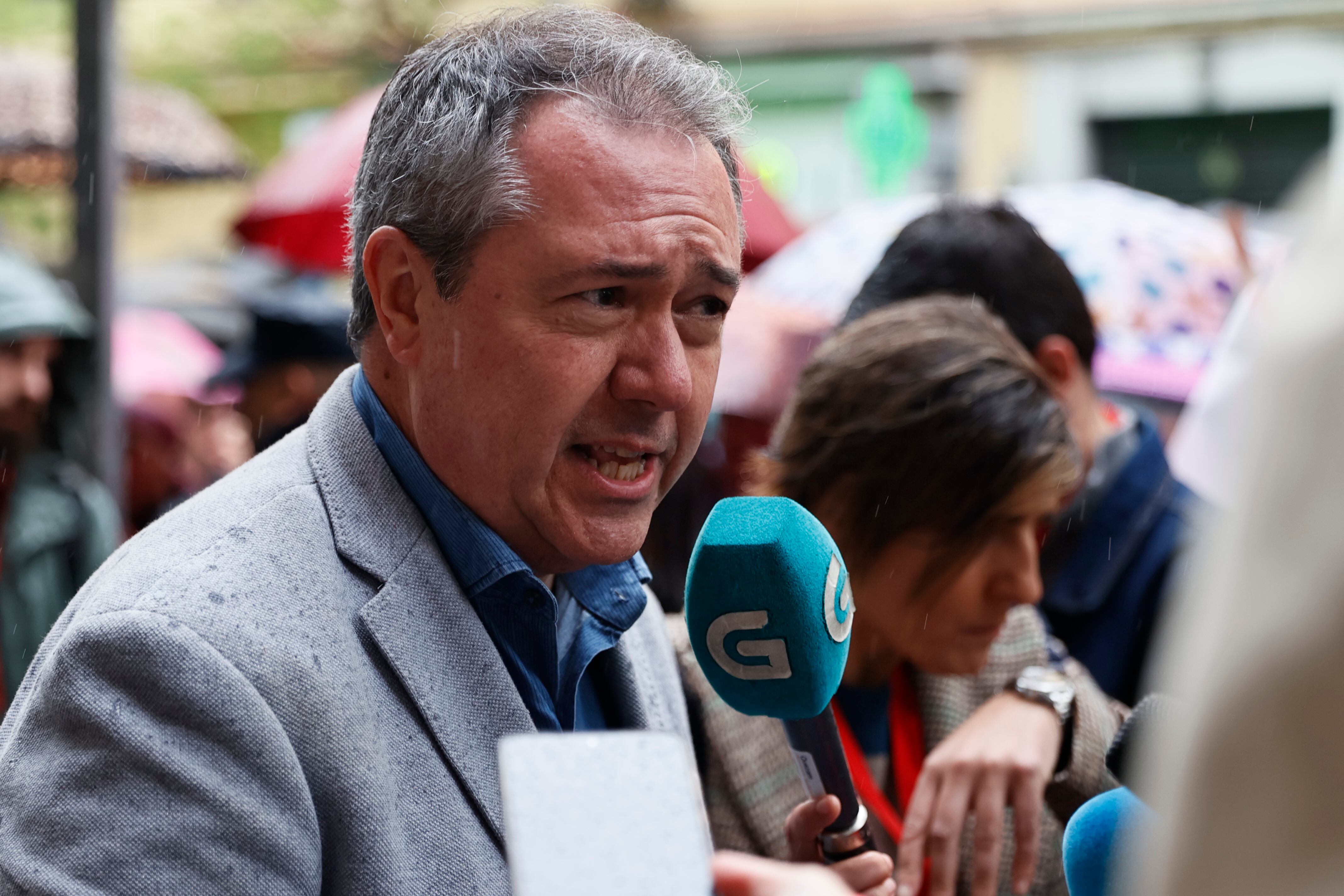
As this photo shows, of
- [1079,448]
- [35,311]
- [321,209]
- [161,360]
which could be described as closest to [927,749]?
[1079,448]

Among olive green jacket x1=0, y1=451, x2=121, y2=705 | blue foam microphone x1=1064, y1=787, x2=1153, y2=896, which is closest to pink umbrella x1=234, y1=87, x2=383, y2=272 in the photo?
olive green jacket x1=0, y1=451, x2=121, y2=705

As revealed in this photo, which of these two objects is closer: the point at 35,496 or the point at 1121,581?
the point at 1121,581

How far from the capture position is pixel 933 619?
254 cm

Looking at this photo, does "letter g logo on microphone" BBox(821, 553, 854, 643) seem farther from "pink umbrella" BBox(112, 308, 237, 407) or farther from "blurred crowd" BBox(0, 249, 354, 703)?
"pink umbrella" BBox(112, 308, 237, 407)

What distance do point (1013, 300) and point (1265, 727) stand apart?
114 inches

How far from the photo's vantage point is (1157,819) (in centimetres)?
74

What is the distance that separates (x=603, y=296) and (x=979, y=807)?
1115mm

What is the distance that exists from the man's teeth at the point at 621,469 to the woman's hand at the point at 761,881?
1.00 metres

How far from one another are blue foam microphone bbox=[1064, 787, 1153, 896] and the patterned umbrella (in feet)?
10.9

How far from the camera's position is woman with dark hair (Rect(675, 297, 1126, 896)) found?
2387 mm

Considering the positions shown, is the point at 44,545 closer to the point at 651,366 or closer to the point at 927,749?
the point at 927,749

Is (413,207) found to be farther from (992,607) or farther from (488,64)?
(992,607)

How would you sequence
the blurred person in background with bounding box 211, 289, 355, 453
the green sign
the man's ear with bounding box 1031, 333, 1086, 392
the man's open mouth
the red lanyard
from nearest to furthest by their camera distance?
1. the man's open mouth
2. the red lanyard
3. the man's ear with bounding box 1031, 333, 1086, 392
4. the blurred person in background with bounding box 211, 289, 355, 453
5. the green sign

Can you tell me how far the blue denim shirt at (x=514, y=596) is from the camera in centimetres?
189
